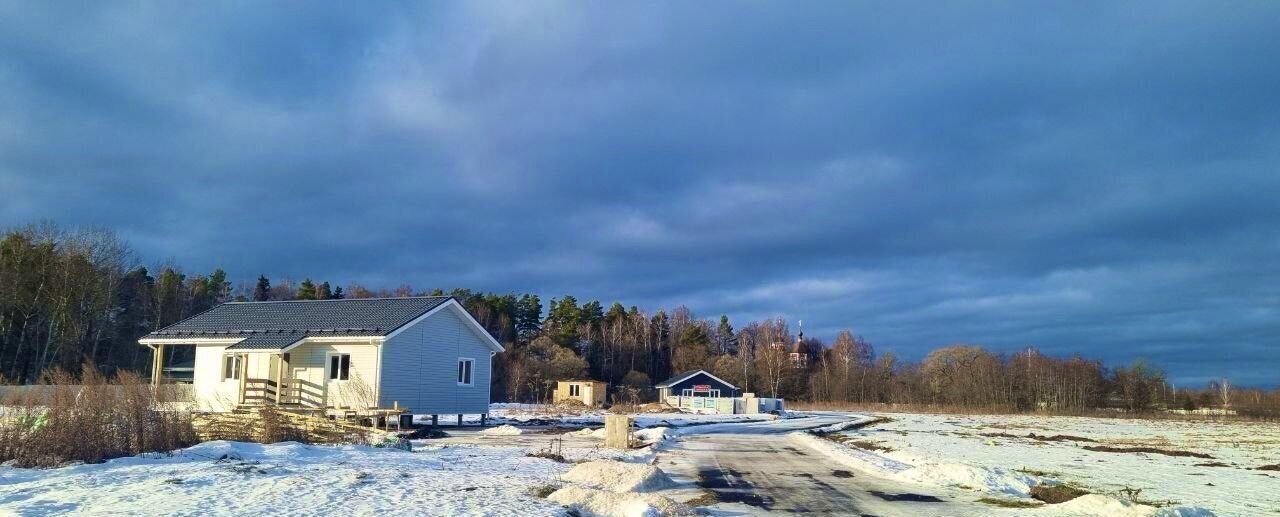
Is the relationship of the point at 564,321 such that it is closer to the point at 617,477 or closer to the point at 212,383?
the point at 212,383

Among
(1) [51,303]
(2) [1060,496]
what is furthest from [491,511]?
(1) [51,303]

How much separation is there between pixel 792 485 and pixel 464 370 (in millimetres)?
21786

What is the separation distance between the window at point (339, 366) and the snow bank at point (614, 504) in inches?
829

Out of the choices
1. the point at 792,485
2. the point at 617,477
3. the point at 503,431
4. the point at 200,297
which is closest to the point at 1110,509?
the point at 792,485

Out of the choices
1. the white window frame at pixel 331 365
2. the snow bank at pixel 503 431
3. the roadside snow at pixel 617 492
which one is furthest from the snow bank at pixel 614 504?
the white window frame at pixel 331 365

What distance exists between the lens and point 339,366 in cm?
3070

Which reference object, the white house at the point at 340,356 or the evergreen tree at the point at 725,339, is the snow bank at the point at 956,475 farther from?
the evergreen tree at the point at 725,339

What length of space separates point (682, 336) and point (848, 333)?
2743 centimetres

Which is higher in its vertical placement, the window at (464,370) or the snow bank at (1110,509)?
the window at (464,370)

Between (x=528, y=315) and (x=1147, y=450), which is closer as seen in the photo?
(x=1147, y=450)

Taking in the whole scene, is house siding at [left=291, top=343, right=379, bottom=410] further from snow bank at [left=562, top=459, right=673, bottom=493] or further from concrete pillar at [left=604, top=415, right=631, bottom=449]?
snow bank at [left=562, top=459, right=673, bottom=493]

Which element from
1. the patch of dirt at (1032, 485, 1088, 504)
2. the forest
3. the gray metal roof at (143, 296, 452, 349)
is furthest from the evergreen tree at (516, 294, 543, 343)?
the patch of dirt at (1032, 485, 1088, 504)

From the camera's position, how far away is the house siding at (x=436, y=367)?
30.3 meters

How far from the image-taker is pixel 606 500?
11.3 metres
